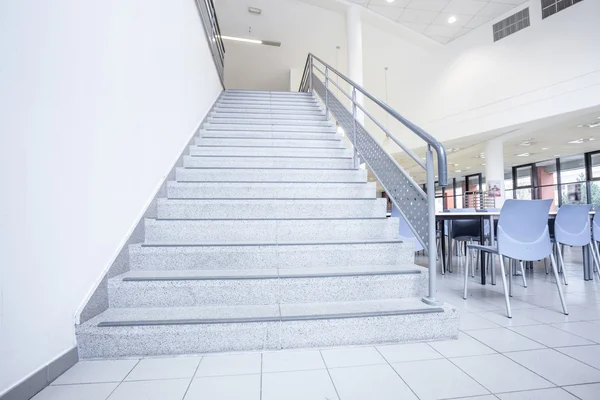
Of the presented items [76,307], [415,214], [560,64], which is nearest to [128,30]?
[76,307]

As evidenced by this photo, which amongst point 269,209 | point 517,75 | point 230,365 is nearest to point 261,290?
point 230,365

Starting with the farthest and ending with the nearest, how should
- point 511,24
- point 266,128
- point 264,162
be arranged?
point 511,24 < point 266,128 < point 264,162

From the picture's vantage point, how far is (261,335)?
148cm

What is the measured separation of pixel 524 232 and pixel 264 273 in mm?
1874

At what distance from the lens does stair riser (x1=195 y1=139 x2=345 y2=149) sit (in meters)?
3.42

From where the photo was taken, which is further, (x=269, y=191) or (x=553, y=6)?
(x=553, y=6)

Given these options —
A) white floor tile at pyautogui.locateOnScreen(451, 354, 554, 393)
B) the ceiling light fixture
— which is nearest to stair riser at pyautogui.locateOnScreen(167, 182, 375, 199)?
white floor tile at pyautogui.locateOnScreen(451, 354, 554, 393)

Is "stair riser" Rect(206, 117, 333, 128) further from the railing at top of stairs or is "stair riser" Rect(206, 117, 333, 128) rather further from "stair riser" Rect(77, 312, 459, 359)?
"stair riser" Rect(77, 312, 459, 359)

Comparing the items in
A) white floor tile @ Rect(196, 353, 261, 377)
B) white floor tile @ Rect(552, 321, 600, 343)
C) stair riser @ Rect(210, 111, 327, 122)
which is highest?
stair riser @ Rect(210, 111, 327, 122)

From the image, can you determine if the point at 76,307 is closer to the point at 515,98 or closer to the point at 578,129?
the point at 515,98

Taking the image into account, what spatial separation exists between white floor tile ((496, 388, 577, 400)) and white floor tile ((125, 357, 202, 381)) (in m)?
1.24

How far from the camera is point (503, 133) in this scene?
25.1 ft

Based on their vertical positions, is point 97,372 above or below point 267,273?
below

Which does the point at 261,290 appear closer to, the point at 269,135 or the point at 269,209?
the point at 269,209
